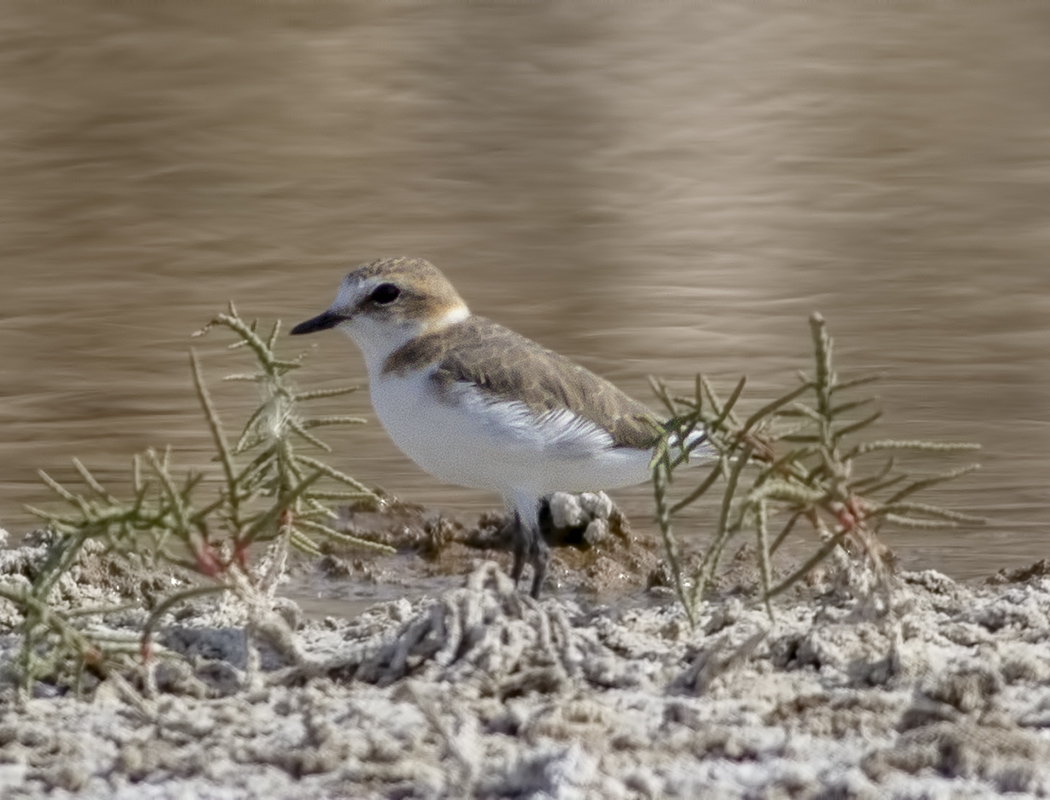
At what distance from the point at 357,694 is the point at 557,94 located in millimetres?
10918

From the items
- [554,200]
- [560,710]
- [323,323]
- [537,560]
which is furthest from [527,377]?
[554,200]

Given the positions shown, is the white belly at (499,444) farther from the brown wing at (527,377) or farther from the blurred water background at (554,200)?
the blurred water background at (554,200)

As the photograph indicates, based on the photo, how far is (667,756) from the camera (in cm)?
395

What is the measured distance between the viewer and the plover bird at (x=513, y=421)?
559 centimetres

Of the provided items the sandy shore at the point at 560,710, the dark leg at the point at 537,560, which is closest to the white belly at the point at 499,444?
the dark leg at the point at 537,560

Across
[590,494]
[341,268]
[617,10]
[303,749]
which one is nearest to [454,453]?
[590,494]

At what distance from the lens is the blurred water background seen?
27.3ft

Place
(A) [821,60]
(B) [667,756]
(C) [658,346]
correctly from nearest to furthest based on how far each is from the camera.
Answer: (B) [667,756] → (C) [658,346] → (A) [821,60]

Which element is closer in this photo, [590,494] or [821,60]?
[590,494]

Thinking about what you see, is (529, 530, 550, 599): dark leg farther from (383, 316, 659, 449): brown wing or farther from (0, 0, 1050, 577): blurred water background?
(0, 0, 1050, 577): blurred water background

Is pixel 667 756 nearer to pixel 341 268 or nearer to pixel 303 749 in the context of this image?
pixel 303 749

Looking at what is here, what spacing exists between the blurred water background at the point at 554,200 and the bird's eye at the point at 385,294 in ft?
4.18

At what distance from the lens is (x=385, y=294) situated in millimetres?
6090

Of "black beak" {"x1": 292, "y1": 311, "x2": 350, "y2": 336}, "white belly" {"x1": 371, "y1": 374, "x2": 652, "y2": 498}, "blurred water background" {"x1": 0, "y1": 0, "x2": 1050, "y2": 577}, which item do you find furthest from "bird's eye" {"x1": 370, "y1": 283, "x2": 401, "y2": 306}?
"blurred water background" {"x1": 0, "y1": 0, "x2": 1050, "y2": 577}
